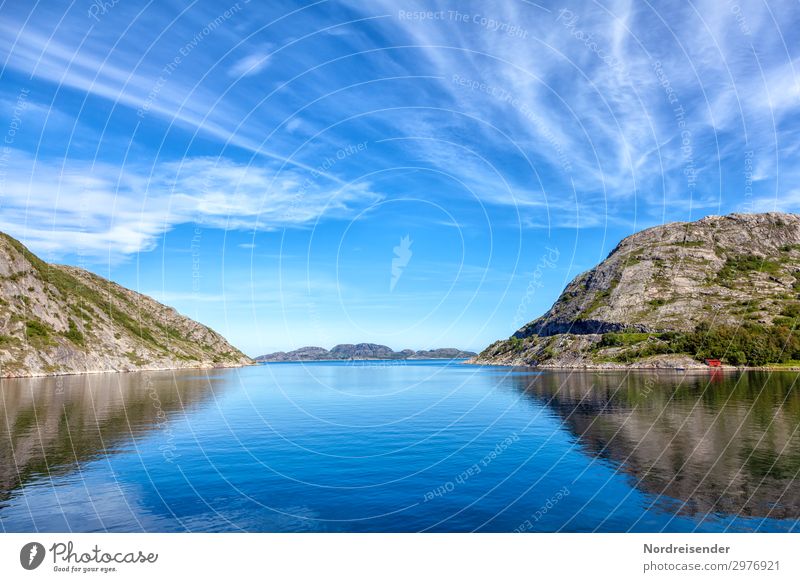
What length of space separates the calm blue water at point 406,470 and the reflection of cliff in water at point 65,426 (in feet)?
1.44

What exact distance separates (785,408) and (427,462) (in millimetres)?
81478

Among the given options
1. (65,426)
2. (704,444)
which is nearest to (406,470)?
(704,444)

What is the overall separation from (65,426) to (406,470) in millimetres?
63372

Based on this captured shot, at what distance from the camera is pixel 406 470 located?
51.1 meters

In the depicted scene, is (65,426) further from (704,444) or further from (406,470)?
(704,444)

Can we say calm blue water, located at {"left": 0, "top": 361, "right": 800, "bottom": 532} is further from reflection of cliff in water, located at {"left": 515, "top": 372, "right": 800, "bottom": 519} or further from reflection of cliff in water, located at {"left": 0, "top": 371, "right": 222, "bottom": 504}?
reflection of cliff in water, located at {"left": 0, "top": 371, "right": 222, "bottom": 504}

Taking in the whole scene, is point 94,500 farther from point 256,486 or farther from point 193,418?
point 193,418

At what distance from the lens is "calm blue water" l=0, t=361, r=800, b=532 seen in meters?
35.8

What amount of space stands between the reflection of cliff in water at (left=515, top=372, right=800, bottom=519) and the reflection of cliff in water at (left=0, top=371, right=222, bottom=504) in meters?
57.6

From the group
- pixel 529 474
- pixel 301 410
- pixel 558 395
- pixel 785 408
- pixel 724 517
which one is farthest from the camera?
pixel 558 395

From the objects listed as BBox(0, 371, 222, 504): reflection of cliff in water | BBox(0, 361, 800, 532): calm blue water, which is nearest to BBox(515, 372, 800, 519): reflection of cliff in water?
BBox(0, 361, 800, 532): calm blue water

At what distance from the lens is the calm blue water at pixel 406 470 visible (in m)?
35.8
